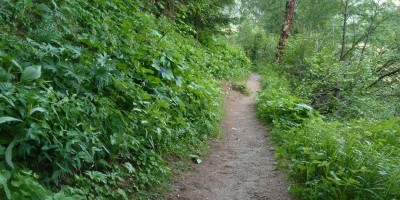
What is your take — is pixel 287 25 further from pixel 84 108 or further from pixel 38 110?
pixel 38 110

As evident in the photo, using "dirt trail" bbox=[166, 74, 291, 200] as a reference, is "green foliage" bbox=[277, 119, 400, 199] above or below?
above

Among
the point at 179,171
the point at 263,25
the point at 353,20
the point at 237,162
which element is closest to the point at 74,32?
the point at 179,171

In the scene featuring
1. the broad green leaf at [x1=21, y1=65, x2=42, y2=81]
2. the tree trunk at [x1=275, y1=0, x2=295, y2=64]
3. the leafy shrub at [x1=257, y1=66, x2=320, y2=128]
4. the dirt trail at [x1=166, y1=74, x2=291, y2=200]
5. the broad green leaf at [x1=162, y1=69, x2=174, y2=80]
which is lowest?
the dirt trail at [x1=166, y1=74, x2=291, y2=200]

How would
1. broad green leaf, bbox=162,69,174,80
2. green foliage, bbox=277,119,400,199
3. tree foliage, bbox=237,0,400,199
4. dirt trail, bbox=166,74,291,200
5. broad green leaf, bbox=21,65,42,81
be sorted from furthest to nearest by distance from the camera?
broad green leaf, bbox=162,69,174,80 < dirt trail, bbox=166,74,291,200 < tree foliage, bbox=237,0,400,199 < green foliage, bbox=277,119,400,199 < broad green leaf, bbox=21,65,42,81

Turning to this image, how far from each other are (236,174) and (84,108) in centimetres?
236

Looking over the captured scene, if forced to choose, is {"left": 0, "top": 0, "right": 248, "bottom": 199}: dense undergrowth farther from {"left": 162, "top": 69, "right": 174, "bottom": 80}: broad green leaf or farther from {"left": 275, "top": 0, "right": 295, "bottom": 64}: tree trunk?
{"left": 275, "top": 0, "right": 295, "bottom": 64}: tree trunk

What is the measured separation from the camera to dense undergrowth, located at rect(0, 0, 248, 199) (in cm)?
246

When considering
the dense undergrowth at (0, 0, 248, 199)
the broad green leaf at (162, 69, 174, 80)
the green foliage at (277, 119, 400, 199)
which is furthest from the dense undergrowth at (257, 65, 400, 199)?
the broad green leaf at (162, 69, 174, 80)

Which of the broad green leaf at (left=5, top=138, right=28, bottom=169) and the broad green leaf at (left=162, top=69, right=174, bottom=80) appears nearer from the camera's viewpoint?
the broad green leaf at (left=5, top=138, right=28, bottom=169)

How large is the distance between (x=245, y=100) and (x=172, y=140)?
628 cm

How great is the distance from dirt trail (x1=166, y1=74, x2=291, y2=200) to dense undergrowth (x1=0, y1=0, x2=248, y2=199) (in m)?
0.33

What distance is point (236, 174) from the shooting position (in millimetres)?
4410

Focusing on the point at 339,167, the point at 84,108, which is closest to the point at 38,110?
the point at 84,108

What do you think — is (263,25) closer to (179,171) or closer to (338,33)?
(338,33)
